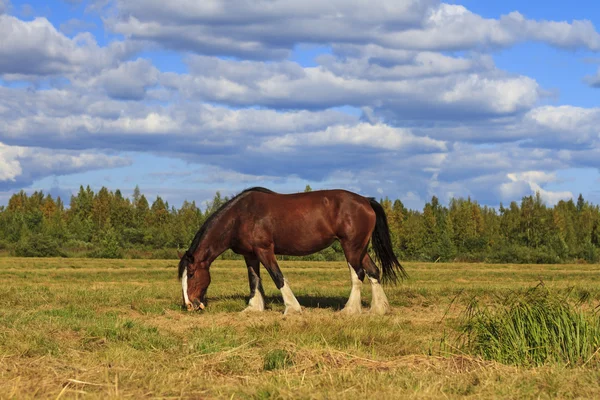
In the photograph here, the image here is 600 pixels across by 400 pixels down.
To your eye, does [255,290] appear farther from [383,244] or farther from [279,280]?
[383,244]

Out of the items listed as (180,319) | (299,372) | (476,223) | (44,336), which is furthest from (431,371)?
(476,223)

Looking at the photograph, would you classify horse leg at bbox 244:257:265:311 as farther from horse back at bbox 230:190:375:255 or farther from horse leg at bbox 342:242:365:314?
horse leg at bbox 342:242:365:314

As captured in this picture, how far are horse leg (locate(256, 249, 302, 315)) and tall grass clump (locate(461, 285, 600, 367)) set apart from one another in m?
4.78

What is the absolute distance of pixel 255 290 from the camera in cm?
1388

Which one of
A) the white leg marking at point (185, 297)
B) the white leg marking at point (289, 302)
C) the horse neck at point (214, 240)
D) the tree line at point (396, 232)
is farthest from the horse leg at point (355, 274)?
the tree line at point (396, 232)

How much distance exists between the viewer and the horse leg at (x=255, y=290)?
13.7 m

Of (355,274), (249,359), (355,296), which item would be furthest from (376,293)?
(249,359)

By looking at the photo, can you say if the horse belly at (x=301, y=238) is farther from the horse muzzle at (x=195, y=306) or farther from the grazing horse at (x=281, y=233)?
the horse muzzle at (x=195, y=306)

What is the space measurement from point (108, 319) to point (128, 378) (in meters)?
4.99

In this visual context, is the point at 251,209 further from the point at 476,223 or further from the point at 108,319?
the point at 476,223

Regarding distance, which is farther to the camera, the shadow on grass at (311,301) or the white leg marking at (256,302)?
the shadow on grass at (311,301)

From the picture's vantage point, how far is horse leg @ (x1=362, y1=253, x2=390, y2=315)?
528 inches

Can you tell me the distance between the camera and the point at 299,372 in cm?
741

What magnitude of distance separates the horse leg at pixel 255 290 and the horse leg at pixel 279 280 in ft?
1.91
